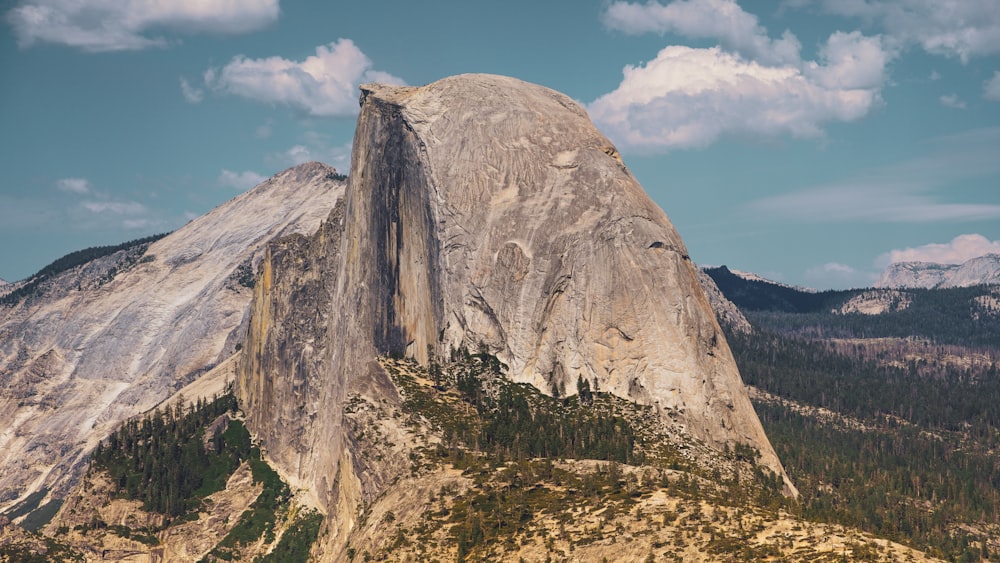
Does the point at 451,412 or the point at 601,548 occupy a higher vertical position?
the point at 451,412

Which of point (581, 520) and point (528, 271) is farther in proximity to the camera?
point (528, 271)

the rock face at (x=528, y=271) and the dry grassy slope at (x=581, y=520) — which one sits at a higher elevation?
the rock face at (x=528, y=271)

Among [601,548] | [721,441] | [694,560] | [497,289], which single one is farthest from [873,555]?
[497,289]

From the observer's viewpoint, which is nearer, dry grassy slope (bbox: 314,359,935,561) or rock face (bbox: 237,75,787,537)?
dry grassy slope (bbox: 314,359,935,561)

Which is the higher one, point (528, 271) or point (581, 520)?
point (528, 271)

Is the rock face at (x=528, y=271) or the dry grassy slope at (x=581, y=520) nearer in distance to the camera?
the dry grassy slope at (x=581, y=520)

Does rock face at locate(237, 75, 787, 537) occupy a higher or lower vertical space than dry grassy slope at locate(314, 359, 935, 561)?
higher

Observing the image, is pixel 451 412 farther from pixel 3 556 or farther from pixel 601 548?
pixel 3 556

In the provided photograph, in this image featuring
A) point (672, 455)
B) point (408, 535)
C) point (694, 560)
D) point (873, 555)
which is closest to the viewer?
point (873, 555)
